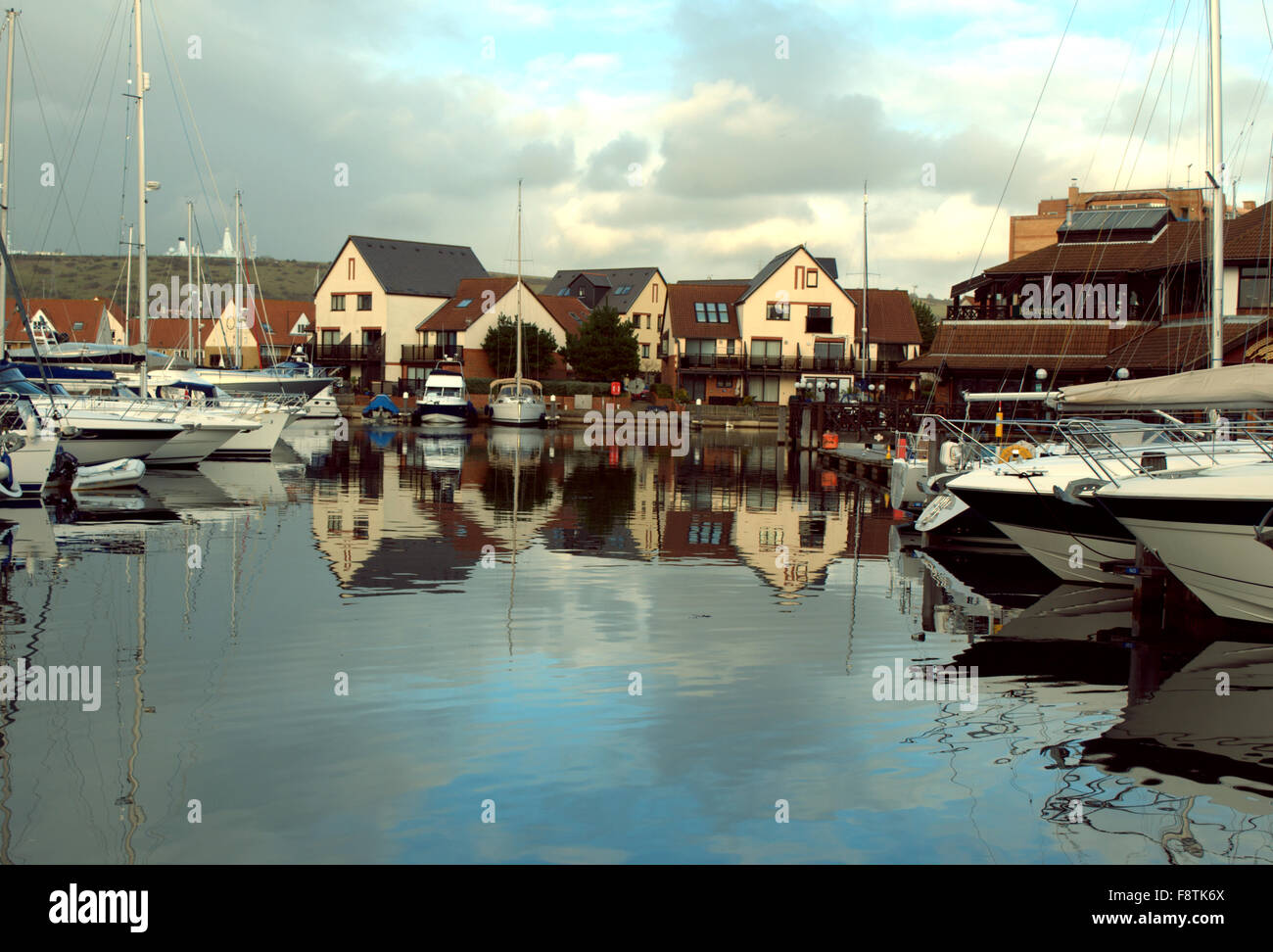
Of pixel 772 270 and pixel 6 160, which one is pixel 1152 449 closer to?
pixel 6 160

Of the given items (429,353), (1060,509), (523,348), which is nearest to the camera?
(1060,509)

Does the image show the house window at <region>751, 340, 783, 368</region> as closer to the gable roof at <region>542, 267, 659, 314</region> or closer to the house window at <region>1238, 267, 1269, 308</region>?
the gable roof at <region>542, 267, 659, 314</region>

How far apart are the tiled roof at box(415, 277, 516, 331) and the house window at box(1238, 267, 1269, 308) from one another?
59.4 metres

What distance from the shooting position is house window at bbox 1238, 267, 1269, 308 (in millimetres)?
39625

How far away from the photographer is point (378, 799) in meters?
8.24

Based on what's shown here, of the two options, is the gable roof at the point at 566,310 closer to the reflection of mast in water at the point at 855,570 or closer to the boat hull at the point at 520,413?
the boat hull at the point at 520,413

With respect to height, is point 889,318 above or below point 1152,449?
above

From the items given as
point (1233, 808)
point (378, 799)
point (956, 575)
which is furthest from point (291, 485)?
point (1233, 808)

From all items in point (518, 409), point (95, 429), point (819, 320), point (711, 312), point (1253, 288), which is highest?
point (711, 312)

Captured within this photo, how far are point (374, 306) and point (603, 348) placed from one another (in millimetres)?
20726

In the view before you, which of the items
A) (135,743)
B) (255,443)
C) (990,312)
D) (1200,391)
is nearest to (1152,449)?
(1200,391)

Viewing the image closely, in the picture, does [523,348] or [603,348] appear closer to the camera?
[603,348]

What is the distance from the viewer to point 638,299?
3883 inches

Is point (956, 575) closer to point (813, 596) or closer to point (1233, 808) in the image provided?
point (813, 596)
